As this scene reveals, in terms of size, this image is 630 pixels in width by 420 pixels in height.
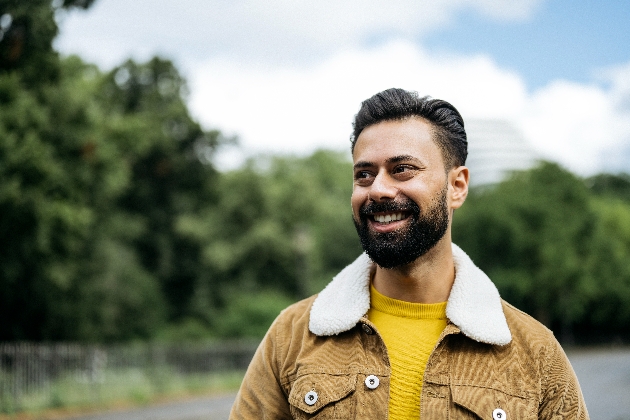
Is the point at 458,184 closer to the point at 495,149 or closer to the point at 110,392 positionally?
the point at 110,392

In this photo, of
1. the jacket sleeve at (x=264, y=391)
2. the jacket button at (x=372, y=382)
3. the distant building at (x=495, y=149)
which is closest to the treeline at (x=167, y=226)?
the jacket sleeve at (x=264, y=391)

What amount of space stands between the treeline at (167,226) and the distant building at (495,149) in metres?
45.7

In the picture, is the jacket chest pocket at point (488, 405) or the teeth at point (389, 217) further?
the teeth at point (389, 217)

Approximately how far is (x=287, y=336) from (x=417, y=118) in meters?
0.94

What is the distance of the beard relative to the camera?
8.22 ft

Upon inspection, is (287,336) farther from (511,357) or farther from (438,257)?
(511,357)

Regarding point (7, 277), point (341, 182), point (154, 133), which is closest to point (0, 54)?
point (7, 277)

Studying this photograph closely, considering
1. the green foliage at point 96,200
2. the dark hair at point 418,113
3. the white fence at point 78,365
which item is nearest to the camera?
the dark hair at point 418,113

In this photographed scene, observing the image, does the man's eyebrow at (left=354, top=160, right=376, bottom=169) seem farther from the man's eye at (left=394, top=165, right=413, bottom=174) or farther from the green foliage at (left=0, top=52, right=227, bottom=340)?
the green foliage at (left=0, top=52, right=227, bottom=340)

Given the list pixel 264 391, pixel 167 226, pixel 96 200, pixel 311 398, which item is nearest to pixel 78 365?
pixel 96 200

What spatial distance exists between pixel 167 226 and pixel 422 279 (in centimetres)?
3684

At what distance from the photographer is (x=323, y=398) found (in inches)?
94.6

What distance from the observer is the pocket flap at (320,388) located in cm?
241

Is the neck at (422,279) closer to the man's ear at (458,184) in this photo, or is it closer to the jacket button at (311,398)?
the man's ear at (458,184)
